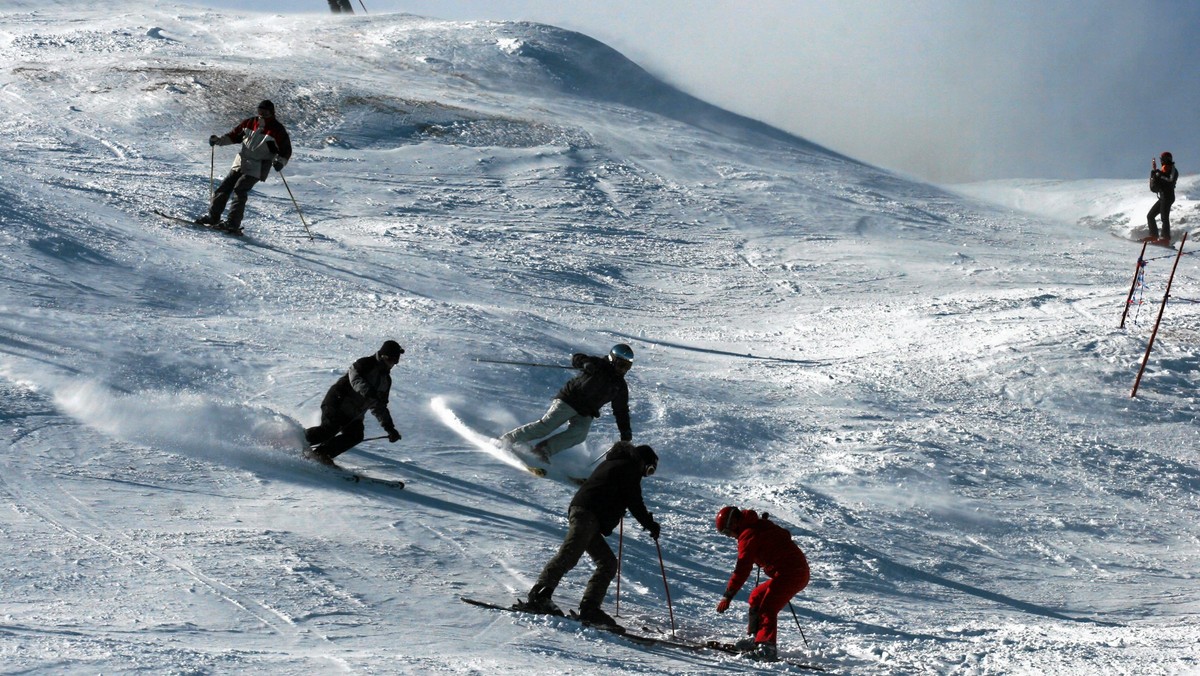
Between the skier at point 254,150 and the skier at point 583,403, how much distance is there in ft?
22.8

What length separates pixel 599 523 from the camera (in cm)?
784

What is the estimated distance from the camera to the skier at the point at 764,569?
766 cm

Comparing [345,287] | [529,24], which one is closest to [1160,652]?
[345,287]

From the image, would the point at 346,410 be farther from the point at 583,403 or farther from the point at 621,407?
the point at 621,407

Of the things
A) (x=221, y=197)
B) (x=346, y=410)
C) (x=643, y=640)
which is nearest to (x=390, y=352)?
(x=346, y=410)

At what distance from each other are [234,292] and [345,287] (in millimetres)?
1542

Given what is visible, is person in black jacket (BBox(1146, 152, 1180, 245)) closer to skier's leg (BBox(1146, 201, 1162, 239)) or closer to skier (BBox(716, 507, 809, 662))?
skier's leg (BBox(1146, 201, 1162, 239))

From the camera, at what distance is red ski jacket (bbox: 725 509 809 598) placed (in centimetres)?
780

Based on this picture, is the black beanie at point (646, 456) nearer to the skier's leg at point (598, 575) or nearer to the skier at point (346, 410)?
the skier's leg at point (598, 575)

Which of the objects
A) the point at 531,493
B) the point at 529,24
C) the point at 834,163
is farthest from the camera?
the point at 529,24

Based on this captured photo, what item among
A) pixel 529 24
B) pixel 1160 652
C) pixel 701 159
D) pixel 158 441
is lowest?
pixel 158 441

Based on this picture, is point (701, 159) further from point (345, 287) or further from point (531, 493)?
point (531, 493)

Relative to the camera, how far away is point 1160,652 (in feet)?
26.1

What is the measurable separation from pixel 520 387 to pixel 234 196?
636 cm
